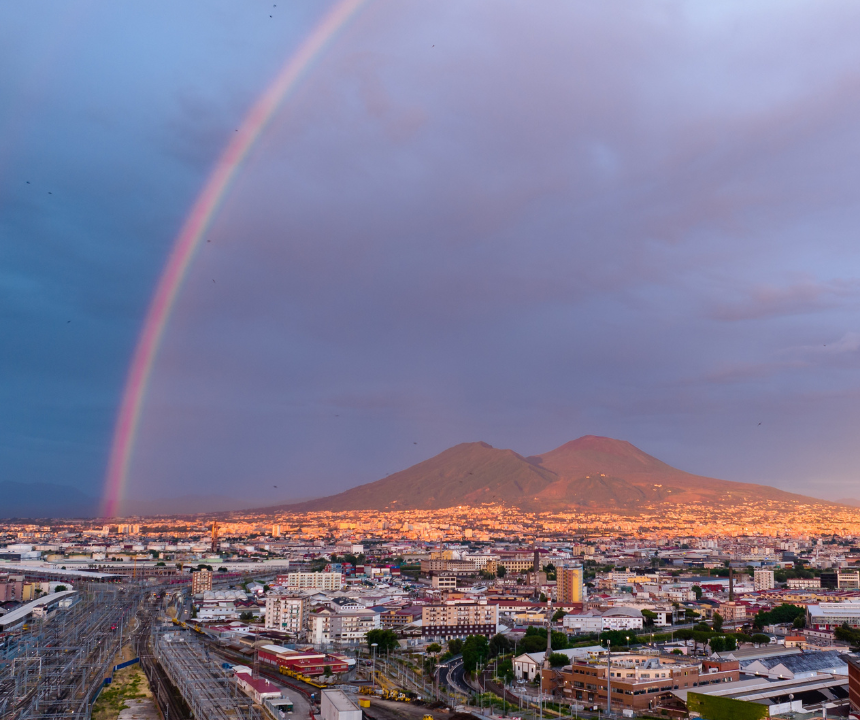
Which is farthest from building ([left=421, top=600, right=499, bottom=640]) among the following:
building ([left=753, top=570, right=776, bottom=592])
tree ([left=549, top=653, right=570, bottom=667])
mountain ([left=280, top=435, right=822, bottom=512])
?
mountain ([left=280, top=435, right=822, bottom=512])

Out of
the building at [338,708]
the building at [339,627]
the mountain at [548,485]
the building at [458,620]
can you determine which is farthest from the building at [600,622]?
the mountain at [548,485]

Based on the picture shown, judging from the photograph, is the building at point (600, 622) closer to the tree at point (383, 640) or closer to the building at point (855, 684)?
the tree at point (383, 640)

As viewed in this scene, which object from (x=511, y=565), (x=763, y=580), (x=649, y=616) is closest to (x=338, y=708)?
(x=649, y=616)

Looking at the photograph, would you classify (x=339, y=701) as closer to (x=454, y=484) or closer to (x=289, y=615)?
(x=289, y=615)

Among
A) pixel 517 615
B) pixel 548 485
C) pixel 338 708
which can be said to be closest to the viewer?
pixel 338 708

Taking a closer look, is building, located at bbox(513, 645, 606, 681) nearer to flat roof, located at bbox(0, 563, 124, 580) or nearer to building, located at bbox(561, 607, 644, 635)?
building, located at bbox(561, 607, 644, 635)

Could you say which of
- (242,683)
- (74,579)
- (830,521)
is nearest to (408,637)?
(242,683)
